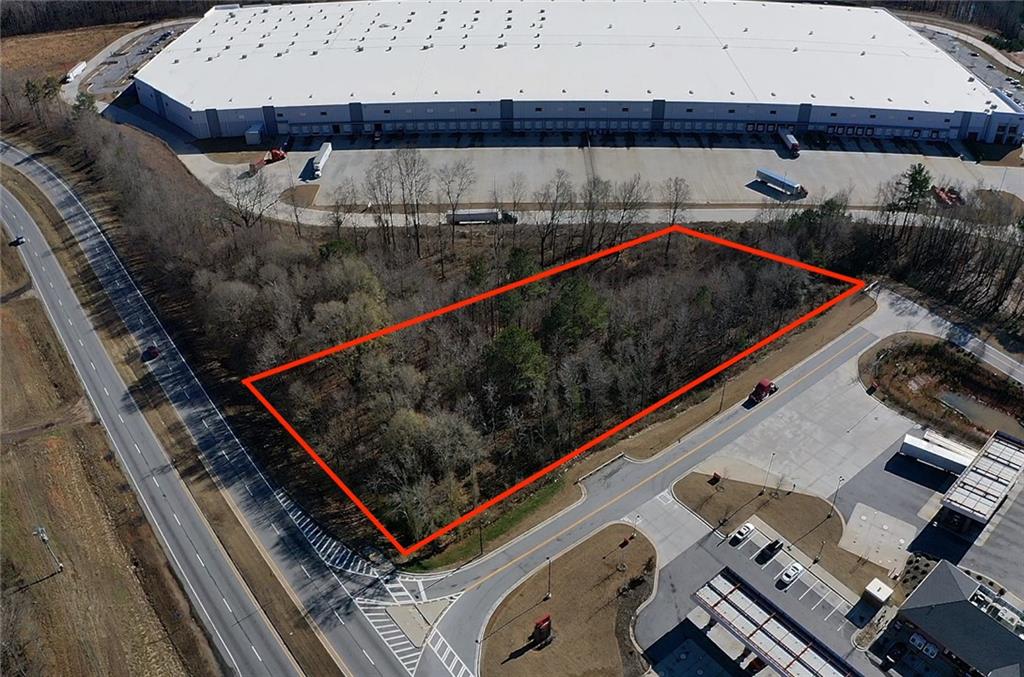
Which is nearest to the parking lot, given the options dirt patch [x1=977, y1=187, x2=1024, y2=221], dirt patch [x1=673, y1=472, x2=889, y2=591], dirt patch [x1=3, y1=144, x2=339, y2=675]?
dirt patch [x1=673, y1=472, x2=889, y2=591]

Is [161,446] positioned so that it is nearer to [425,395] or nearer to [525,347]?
[425,395]

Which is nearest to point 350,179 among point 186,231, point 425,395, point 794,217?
point 186,231

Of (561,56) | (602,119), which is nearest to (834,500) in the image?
(602,119)

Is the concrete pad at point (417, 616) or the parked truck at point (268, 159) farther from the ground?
the parked truck at point (268, 159)

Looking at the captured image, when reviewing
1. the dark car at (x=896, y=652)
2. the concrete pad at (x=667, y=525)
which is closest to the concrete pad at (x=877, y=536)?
the dark car at (x=896, y=652)

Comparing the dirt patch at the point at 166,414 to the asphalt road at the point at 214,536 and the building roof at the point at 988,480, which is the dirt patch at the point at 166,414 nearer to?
the asphalt road at the point at 214,536

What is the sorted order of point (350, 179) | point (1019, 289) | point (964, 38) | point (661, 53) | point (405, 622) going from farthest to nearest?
1. point (964, 38)
2. point (661, 53)
3. point (350, 179)
4. point (1019, 289)
5. point (405, 622)
